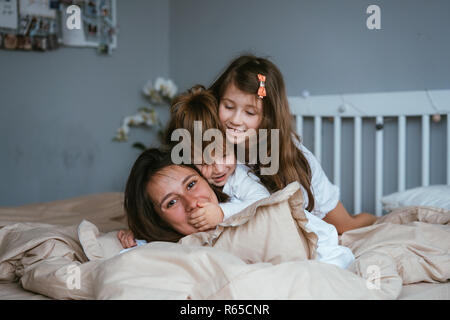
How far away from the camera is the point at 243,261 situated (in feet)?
2.57

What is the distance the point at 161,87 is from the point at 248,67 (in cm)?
132

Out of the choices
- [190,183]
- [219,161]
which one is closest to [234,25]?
[219,161]

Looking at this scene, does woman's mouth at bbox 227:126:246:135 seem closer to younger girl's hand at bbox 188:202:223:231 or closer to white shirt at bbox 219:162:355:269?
white shirt at bbox 219:162:355:269

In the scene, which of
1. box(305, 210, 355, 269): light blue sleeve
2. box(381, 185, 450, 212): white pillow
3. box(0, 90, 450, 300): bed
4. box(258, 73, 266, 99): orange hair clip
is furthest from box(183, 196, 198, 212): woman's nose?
box(381, 185, 450, 212): white pillow

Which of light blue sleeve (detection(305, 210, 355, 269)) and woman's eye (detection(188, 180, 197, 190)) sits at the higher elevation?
woman's eye (detection(188, 180, 197, 190))

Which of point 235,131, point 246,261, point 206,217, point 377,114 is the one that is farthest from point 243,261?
point 377,114

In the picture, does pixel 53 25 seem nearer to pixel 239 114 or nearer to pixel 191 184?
pixel 239 114

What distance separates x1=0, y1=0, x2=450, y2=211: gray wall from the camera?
1751 mm

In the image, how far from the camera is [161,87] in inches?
103

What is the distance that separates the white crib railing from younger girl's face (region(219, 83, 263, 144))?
60 centimetres

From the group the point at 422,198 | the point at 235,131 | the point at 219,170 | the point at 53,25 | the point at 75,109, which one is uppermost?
the point at 53,25

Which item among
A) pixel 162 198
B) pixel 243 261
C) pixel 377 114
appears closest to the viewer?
pixel 243 261

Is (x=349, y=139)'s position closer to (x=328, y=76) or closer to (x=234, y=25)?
(x=328, y=76)

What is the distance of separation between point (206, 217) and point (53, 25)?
5.76 feet
